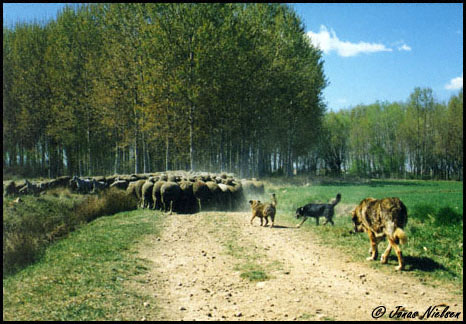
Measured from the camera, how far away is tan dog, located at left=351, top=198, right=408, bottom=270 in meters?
8.86

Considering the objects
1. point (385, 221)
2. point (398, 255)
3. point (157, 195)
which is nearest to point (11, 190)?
point (157, 195)

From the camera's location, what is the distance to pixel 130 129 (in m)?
40.9

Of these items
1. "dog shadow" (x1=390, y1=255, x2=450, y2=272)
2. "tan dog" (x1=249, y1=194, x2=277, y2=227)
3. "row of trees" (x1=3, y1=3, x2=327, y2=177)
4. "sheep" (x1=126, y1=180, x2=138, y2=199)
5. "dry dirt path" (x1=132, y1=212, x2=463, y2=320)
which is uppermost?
"row of trees" (x1=3, y1=3, x2=327, y2=177)

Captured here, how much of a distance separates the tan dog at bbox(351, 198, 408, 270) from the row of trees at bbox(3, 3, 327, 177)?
24.7 metres

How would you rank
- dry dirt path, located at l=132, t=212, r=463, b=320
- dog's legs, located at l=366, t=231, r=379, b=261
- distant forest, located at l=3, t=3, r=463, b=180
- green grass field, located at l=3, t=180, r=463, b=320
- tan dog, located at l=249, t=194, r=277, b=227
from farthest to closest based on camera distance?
1. distant forest, located at l=3, t=3, r=463, b=180
2. tan dog, located at l=249, t=194, r=277, b=227
3. dog's legs, located at l=366, t=231, r=379, b=261
4. green grass field, located at l=3, t=180, r=463, b=320
5. dry dirt path, located at l=132, t=212, r=463, b=320

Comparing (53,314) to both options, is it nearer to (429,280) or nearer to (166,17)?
(429,280)

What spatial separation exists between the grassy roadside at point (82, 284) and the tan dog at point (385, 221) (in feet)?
19.3

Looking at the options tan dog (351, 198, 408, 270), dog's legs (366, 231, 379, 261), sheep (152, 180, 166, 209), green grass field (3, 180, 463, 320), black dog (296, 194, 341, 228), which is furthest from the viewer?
sheep (152, 180, 166, 209)

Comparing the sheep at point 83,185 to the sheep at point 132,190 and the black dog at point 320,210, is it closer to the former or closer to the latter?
the sheep at point 132,190

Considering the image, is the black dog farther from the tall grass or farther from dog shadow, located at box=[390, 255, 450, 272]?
the tall grass

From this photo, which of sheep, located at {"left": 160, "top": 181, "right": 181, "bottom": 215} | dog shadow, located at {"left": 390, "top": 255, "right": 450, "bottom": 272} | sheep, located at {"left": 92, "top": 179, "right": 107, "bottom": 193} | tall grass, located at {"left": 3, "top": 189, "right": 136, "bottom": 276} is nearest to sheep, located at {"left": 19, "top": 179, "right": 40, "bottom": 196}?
tall grass, located at {"left": 3, "top": 189, "right": 136, "bottom": 276}

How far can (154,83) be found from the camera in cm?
3509

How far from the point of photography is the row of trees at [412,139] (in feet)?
74.3

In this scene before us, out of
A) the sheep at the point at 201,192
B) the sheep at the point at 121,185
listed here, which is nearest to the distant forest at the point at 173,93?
the sheep at the point at 121,185
